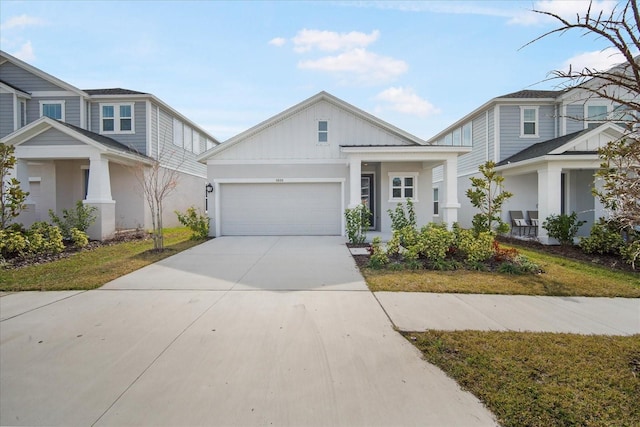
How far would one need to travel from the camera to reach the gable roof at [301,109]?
12.7m

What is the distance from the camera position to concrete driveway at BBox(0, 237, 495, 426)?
96.3 inches

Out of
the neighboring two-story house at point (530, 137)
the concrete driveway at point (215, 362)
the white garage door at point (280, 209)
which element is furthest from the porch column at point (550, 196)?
the concrete driveway at point (215, 362)

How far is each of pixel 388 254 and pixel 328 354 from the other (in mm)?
5159

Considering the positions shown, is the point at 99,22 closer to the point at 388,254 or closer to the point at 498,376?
the point at 388,254

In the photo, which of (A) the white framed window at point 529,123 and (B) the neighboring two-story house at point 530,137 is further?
(A) the white framed window at point 529,123

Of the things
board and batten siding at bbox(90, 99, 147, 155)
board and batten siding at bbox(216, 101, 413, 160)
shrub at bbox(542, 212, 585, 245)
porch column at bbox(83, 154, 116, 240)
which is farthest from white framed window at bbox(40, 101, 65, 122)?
shrub at bbox(542, 212, 585, 245)

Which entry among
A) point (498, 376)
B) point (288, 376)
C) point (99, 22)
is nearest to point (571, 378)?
point (498, 376)

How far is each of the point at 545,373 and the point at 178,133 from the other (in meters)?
18.8

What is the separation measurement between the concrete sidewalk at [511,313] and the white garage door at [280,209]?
782 centimetres

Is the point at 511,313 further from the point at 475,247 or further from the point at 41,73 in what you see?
the point at 41,73

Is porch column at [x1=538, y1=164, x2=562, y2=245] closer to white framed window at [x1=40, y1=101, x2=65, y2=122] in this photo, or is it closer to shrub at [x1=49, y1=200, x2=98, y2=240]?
shrub at [x1=49, y1=200, x2=98, y2=240]

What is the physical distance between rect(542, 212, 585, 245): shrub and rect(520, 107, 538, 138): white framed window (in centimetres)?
576

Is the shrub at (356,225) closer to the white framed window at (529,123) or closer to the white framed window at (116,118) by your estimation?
the white framed window at (529,123)

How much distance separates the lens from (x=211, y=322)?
4.18m
